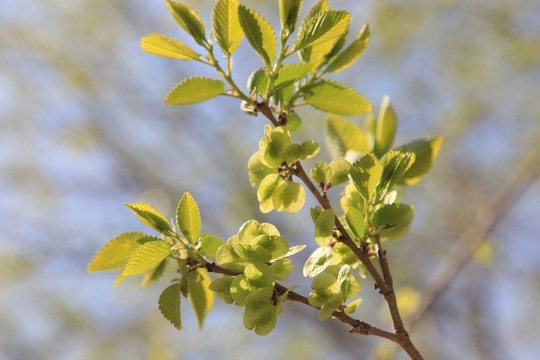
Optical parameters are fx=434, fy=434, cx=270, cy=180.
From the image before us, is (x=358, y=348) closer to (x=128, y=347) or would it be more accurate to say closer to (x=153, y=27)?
(x=128, y=347)

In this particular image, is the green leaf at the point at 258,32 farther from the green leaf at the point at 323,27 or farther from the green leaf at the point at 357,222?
the green leaf at the point at 357,222

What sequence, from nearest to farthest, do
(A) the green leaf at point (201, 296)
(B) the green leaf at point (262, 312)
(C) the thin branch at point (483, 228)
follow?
1. (B) the green leaf at point (262, 312)
2. (A) the green leaf at point (201, 296)
3. (C) the thin branch at point (483, 228)

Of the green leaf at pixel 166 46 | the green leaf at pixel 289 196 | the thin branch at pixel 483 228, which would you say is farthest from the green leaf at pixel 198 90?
the thin branch at pixel 483 228

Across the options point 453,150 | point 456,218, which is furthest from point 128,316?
point 453,150

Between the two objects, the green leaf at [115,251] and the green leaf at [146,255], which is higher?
the green leaf at [115,251]

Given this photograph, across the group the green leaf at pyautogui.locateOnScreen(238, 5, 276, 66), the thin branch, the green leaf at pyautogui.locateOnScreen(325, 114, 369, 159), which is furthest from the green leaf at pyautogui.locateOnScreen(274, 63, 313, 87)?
the thin branch

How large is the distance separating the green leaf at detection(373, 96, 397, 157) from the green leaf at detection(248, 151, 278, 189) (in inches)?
7.3

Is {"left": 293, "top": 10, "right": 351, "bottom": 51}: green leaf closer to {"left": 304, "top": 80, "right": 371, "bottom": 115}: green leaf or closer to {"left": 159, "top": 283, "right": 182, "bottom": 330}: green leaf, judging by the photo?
{"left": 304, "top": 80, "right": 371, "bottom": 115}: green leaf

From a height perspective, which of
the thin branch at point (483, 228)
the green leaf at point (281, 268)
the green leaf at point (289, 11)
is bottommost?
the green leaf at point (281, 268)

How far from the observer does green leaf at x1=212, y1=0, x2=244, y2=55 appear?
1.41ft

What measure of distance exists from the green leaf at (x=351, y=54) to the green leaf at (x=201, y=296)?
0.28 metres

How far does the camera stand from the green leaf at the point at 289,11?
0.42m

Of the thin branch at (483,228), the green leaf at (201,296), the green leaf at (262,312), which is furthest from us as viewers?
the thin branch at (483,228)

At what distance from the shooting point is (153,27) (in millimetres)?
3865
